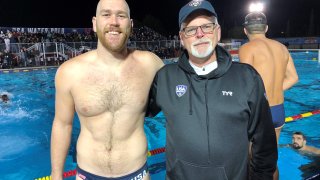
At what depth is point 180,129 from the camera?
1.93m

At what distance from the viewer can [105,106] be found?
2334 mm

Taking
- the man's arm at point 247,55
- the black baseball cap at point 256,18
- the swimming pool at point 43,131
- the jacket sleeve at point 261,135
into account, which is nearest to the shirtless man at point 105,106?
the jacket sleeve at point 261,135

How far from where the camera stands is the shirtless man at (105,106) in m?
2.32

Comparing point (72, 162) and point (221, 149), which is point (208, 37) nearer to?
point (221, 149)

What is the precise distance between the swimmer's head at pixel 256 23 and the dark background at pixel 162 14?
3355 cm

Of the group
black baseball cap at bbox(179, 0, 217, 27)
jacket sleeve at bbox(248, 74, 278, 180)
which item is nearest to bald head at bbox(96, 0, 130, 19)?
black baseball cap at bbox(179, 0, 217, 27)

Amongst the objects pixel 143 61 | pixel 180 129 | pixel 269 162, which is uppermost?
pixel 143 61

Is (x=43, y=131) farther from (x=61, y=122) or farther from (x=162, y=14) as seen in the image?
(x=162, y=14)

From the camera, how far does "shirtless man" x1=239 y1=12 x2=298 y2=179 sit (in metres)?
3.24

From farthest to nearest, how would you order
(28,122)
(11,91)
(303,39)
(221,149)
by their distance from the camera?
(303,39) → (11,91) → (28,122) → (221,149)

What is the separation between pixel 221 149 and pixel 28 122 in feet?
27.3

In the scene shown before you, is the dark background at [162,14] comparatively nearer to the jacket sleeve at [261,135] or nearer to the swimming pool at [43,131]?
the swimming pool at [43,131]

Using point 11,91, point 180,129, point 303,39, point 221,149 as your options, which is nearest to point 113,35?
point 180,129

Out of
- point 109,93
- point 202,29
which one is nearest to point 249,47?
point 202,29
